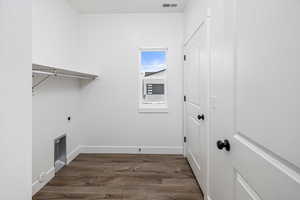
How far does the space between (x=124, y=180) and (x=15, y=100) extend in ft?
7.01

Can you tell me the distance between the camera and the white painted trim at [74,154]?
10.7 ft

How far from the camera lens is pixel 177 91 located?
3.65 m

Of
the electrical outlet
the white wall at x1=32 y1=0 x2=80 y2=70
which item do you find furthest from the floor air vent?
the white wall at x1=32 y1=0 x2=80 y2=70

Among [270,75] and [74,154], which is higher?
[270,75]

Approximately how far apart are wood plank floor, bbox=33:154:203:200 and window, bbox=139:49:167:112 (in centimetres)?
107

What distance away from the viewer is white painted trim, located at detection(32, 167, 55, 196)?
2.26 metres

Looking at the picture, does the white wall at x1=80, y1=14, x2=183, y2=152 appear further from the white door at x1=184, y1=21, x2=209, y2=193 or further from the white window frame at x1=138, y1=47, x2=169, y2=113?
the white door at x1=184, y1=21, x2=209, y2=193

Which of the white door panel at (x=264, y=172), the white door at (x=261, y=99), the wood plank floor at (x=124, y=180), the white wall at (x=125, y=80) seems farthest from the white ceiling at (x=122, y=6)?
the white door panel at (x=264, y=172)

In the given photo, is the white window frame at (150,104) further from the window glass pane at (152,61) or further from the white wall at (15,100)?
the white wall at (15,100)

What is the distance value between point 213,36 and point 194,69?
0.97 meters

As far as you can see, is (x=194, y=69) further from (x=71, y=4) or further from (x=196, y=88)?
(x=71, y=4)

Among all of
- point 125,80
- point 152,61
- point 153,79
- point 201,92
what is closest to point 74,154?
point 125,80

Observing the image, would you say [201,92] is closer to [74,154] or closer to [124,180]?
[124,180]

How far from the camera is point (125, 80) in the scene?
3.68 meters
